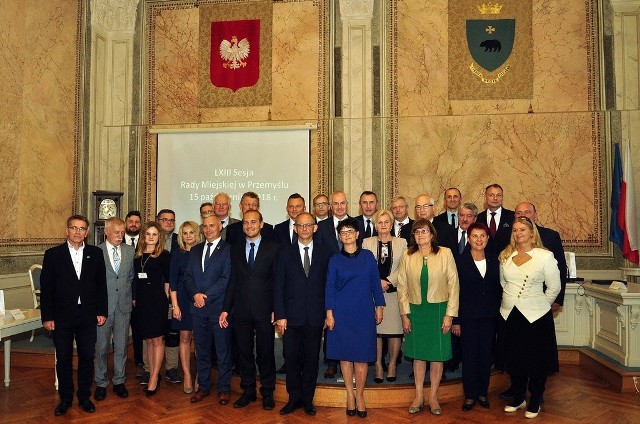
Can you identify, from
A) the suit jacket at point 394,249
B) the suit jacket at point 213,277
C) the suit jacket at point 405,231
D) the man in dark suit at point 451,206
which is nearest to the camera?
the suit jacket at point 213,277

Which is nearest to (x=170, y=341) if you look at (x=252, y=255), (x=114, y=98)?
(x=252, y=255)

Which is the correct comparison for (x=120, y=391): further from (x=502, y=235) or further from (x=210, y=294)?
(x=502, y=235)

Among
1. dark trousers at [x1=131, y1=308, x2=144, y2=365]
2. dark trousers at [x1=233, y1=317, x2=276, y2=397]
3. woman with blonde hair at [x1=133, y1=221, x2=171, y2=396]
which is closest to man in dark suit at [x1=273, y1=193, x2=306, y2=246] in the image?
dark trousers at [x1=233, y1=317, x2=276, y2=397]

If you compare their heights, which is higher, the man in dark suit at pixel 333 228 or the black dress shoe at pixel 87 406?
the man in dark suit at pixel 333 228

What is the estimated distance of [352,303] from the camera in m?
4.22

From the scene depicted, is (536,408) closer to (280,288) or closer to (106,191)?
(280,288)

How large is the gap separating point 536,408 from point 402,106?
4.42 meters

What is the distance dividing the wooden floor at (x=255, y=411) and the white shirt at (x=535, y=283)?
2.80ft

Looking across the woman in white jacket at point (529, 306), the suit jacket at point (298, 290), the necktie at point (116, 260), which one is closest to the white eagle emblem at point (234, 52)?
the necktie at point (116, 260)

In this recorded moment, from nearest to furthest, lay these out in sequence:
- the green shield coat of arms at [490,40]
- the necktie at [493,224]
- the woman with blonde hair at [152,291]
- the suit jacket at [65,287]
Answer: the suit jacket at [65,287], the woman with blonde hair at [152,291], the necktie at [493,224], the green shield coat of arms at [490,40]

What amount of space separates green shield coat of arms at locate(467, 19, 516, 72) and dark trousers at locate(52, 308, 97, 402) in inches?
229

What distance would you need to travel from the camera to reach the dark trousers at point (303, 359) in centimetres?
436

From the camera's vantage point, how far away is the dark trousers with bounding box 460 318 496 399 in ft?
14.4

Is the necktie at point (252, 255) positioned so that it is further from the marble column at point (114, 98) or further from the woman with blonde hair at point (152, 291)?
the marble column at point (114, 98)
